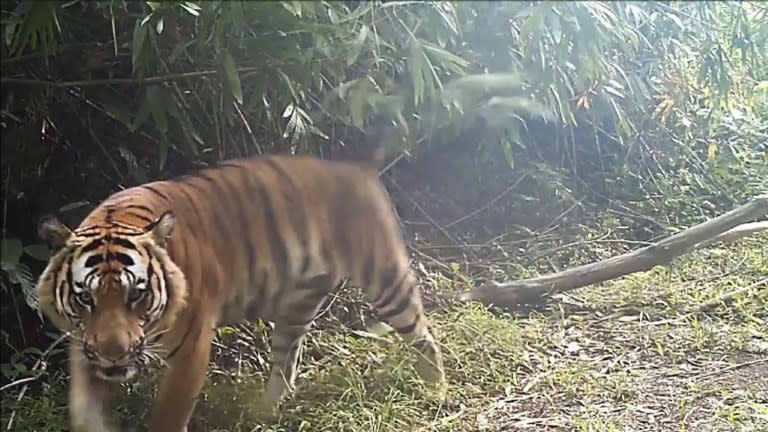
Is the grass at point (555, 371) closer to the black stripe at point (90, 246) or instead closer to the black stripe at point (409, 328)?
the black stripe at point (409, 328)

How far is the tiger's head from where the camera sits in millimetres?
1110

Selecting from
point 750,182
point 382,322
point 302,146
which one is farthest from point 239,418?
point 750,182

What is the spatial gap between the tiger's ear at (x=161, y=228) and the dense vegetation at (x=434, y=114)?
0.13 meters

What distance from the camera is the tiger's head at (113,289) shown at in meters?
1.11

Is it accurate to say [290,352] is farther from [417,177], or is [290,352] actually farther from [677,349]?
[677,349]

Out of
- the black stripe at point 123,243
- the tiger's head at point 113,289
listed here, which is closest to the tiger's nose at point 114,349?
the tiger's head at point 113,289

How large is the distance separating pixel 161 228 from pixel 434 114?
1.19 feet

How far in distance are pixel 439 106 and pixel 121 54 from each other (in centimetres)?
44

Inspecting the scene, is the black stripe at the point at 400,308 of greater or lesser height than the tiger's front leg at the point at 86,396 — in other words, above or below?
above

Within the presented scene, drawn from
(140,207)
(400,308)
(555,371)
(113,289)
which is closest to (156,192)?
(140,207)

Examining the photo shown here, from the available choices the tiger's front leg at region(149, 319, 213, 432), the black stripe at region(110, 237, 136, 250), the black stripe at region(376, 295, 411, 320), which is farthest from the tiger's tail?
the black stripe at region(110, 237, 136, 250)

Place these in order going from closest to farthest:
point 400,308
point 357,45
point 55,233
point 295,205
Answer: point 357,45
point 55,233
point 295,205
point 400,308

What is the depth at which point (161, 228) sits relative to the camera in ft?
3.80

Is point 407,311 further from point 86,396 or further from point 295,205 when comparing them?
point 86,396
